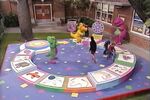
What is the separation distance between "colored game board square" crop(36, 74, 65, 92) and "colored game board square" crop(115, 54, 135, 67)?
3421 millimetres

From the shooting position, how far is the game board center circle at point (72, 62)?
30.8 ft

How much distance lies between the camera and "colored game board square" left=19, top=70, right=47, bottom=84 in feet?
26.9

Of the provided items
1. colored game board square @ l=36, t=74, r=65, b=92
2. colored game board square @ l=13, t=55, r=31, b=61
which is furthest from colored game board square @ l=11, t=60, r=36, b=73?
colored game board square @ l=36, t=74, r=65, b=92

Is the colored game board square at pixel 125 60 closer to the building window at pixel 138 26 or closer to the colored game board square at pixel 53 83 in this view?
the building window at pixel 138 26

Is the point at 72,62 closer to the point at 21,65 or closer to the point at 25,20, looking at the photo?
the point at 21,65

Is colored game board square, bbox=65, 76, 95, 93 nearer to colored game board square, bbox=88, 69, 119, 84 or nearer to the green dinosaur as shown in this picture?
colored game board square, bbox=88, 69, 119, 84

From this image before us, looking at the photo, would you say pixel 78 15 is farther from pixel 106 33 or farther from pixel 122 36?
pixel 122 36

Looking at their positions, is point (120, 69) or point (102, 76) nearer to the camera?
point (102, 76)

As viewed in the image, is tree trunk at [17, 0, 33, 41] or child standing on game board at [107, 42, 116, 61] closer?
child standing on game board at [107, 42, 116, 61]

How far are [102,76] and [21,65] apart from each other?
4.26 meters

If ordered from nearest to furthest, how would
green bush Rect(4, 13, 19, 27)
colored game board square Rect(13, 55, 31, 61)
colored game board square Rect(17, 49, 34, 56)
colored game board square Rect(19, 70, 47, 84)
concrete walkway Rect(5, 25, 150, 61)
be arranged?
→ colored game board square Rect(19, 70, 47, 84), colored game board square Rect(13, 55, 31, 61), colored game board square Rect(17, 49, 34, 56), concrete walkway Rect(5, 25, 150, 61), green bush Rect(4, 13, 19, 27)

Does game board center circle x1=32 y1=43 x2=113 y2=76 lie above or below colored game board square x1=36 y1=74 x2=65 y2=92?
above

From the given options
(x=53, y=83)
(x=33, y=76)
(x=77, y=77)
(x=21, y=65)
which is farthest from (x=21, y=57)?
(x=77, y=77)

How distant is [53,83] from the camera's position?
7.89 metres
